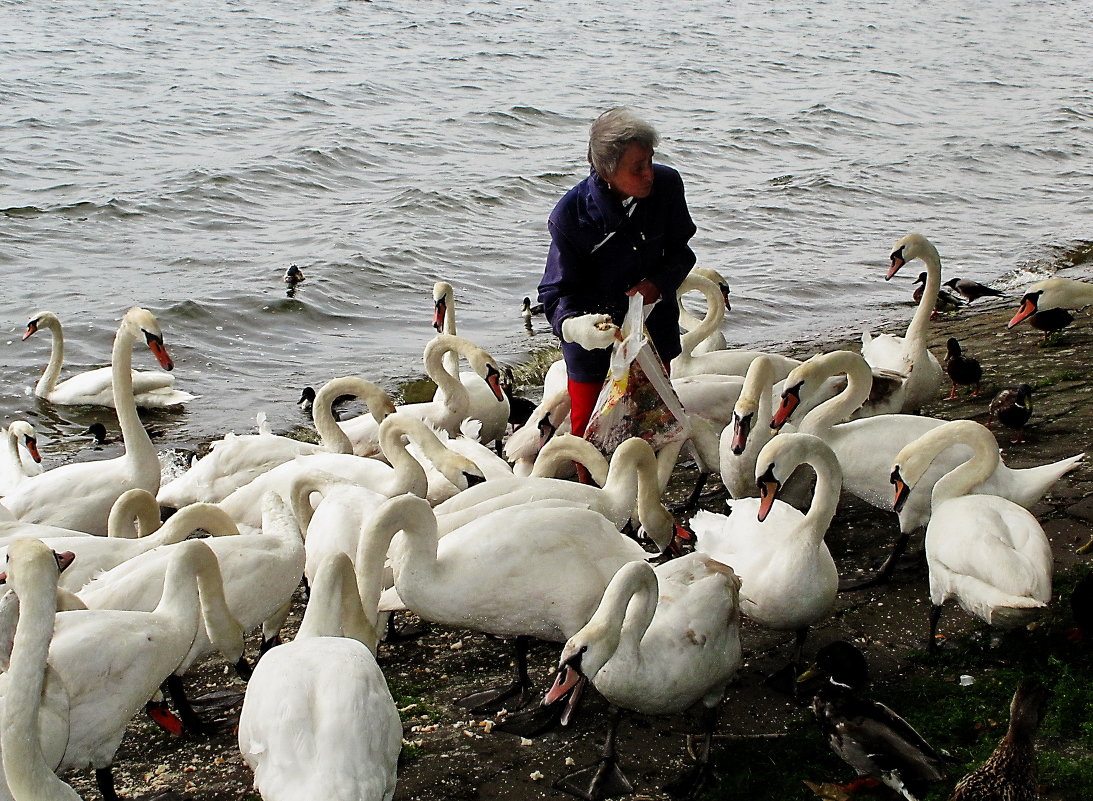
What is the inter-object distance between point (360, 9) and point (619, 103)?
11199 millimetres

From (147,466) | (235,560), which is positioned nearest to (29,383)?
(147,466)

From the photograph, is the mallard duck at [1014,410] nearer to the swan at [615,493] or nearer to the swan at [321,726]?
the swan at [615,493]

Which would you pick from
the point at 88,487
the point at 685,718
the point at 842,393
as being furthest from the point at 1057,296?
the point at 88,487

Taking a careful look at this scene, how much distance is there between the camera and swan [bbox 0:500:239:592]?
228 inches

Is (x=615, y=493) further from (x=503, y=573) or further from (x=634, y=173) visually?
(x=634, y=173)

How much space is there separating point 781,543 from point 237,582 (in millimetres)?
2424

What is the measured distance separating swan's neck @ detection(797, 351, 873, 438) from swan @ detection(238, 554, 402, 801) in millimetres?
3496

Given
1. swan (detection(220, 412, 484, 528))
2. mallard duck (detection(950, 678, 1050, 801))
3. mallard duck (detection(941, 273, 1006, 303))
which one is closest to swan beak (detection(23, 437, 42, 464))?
swan (detection(220, 412, 484, 528))

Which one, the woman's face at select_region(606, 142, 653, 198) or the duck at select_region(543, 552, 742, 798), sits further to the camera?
the woman's face at select_region(606, 142, 653, 198)

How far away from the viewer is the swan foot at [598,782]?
4.48 m

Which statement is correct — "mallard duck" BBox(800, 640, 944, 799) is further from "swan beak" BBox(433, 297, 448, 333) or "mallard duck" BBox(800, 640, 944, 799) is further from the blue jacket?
"swan beak" BBox(433, 297, 448, 333)

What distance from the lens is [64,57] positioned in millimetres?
25703

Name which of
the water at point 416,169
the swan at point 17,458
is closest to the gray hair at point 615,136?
the swan at point 17,458

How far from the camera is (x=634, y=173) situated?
5.80 metres
